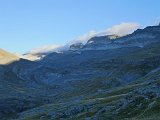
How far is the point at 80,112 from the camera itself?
109500 mm

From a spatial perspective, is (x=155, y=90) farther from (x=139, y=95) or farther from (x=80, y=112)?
(x=80, y=112)

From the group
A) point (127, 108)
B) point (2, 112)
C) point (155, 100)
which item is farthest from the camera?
point (2, 112)

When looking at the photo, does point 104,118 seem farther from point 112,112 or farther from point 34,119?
point 34,119

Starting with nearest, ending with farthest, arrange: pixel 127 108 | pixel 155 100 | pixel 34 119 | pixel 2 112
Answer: pixel 155 100 → pixel 127 108 → pixel 34 119 → pixel 2 112

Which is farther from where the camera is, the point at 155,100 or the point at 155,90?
the point at 155,90

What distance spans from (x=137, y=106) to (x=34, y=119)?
56.3 m

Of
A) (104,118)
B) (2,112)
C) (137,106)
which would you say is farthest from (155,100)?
(2,112)

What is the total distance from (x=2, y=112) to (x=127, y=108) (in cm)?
12491

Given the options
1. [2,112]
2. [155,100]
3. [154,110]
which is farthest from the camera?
[2,112]

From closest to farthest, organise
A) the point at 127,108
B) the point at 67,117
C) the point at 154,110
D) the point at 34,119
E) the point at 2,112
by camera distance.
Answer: the point at 154,110, the point at 127,108, the point at 67,117, the point at 34,119, the point at 2,112

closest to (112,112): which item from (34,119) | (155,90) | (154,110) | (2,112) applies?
(155,90)

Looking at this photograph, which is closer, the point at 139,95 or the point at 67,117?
the point at 139,95

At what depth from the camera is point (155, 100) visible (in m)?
75.2

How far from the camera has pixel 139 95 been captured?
85500 millimetres
